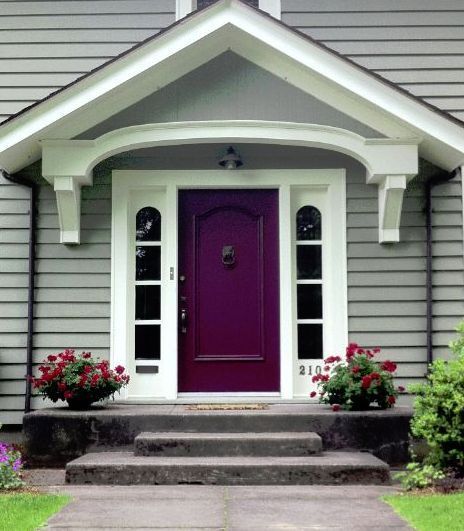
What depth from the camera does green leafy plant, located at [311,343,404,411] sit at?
20.2 feet

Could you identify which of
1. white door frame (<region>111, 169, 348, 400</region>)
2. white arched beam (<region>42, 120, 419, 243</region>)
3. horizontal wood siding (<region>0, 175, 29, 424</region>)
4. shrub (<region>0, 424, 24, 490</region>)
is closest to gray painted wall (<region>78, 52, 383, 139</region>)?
white arched beam (<region>42, 120, 419, 243</region>)

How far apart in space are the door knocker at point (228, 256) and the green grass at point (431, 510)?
302 cm

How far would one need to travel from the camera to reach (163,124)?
21.4ft

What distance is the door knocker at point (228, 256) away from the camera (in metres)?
7.21

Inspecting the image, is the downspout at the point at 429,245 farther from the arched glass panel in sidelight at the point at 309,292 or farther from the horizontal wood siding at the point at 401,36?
the arched glass panel in sidelight at the point at 309,292

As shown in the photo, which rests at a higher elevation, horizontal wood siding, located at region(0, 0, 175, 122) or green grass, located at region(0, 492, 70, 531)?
horizontal wood siding, located at region(0, 0, 175, 122)

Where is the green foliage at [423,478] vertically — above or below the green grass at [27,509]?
above

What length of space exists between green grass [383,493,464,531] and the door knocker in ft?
9.89

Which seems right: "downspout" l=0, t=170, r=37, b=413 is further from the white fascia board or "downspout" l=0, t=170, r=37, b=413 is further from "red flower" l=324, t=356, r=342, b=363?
"red flower" l=324, t=356, r=342, b=363

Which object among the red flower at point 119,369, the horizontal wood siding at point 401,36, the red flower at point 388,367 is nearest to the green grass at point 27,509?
the red flower at point 119,369

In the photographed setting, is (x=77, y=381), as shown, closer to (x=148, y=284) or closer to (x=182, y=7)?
(x=148, y=284)

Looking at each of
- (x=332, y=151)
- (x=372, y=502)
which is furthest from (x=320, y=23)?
(x=372, y=502)

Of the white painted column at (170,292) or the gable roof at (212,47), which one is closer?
the gable roof at (212,47)

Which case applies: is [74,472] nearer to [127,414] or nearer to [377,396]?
[127,414]
